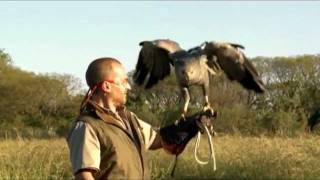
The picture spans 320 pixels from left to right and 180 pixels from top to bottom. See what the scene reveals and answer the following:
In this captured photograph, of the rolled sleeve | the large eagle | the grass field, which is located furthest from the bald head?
the grass field

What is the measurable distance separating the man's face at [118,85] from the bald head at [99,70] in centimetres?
3

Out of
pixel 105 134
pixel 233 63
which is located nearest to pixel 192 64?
pixel 233 63

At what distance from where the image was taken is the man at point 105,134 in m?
3.29

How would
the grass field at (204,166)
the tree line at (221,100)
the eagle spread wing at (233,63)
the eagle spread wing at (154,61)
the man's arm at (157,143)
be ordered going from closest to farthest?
the man's arm at (157,143) → the eagle spread wing at (233,63) → the eagle spread wing at (154,61) → the grass field at (204,166) → the tree line at (221,100)

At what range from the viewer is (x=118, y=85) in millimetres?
3398

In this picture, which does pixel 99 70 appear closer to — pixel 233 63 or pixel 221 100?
pixel 233 63

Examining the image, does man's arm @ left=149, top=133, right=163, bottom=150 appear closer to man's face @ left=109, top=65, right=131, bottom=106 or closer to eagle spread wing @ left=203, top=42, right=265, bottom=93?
man's face @ left=109, top=65, right=131, bottom=106

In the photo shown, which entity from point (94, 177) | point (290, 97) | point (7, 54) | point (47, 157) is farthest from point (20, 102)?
point (94, 177)

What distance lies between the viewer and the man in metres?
3.29

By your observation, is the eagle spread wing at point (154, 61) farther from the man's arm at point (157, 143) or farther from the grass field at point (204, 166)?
the grass field at point (204, 166)

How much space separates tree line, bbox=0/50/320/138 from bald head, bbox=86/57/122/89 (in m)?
19.6

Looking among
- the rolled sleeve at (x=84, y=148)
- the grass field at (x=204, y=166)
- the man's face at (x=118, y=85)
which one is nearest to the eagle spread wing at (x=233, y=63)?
the man's face at (x=118, y=85)

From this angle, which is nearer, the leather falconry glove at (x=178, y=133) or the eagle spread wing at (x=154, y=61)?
the leather falconry glove at (x=178, y=133)

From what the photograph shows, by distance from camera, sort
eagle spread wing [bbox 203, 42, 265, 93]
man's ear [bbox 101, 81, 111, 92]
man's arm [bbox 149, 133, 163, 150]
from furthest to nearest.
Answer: eagle spread wing [bbox 203, 42, 265, 93], man's arm [bbox 149, 133, 163, 150], man's ear [bbox 101, 81, 111, 92]
